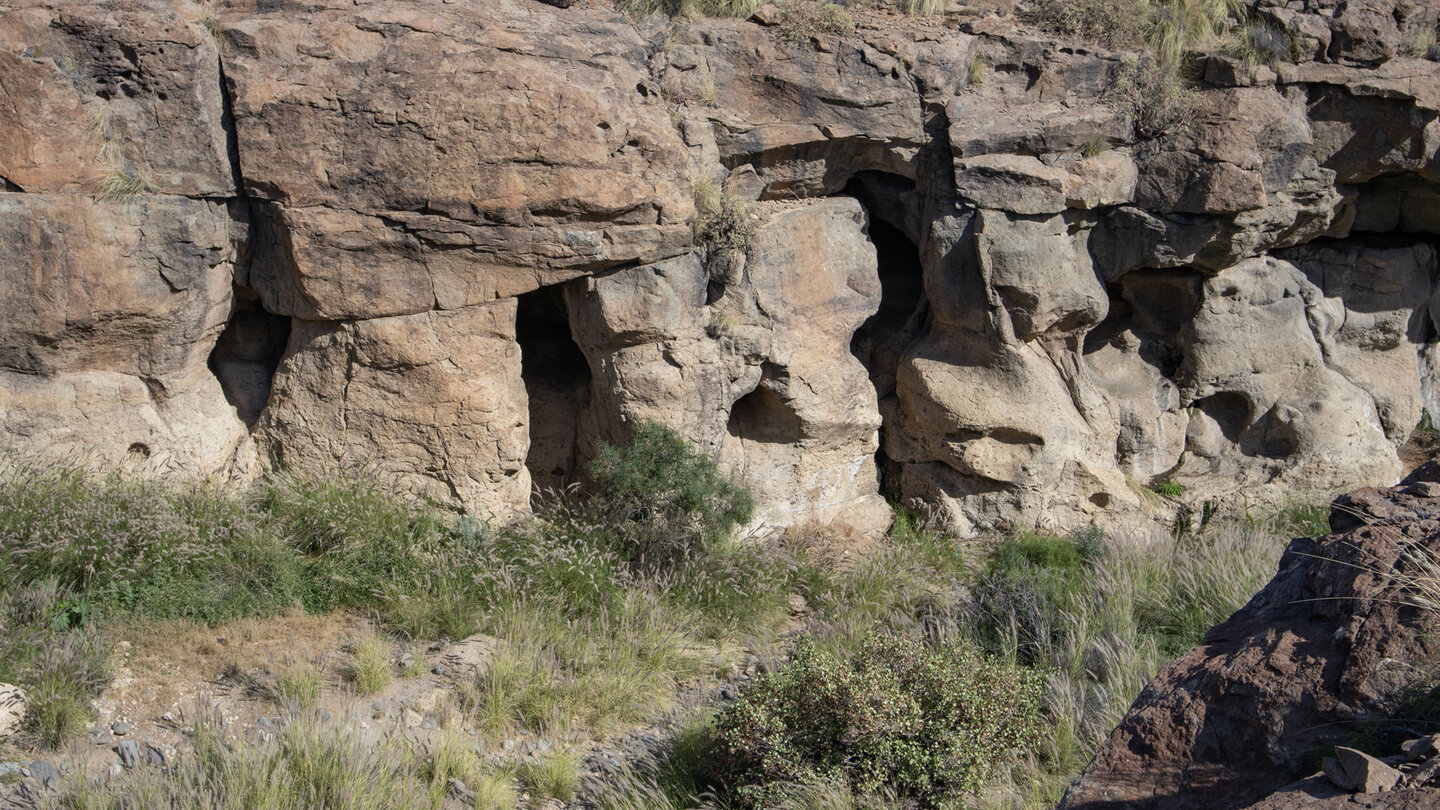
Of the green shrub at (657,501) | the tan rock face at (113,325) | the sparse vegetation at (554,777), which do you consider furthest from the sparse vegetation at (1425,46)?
the tan rock face at (113,325)

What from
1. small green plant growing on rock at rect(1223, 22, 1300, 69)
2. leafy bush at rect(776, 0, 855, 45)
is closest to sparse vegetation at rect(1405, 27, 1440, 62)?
small green plant growing on rock at rect(1223, 22, 1300, 69)

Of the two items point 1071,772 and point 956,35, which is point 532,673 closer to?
point 1071,772

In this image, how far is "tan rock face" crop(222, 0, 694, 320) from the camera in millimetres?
6438

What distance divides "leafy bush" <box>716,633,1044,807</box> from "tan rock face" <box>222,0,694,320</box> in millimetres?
3030

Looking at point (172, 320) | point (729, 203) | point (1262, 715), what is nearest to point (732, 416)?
point (729, 203)

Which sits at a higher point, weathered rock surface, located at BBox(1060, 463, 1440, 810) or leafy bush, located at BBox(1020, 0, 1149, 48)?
leafy bush, located at BBox(1020, 0, 1149, 48)

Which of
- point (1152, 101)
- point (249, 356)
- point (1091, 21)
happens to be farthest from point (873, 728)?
point (1091, 21)

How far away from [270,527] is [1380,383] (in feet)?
30.0

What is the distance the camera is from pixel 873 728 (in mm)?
4820

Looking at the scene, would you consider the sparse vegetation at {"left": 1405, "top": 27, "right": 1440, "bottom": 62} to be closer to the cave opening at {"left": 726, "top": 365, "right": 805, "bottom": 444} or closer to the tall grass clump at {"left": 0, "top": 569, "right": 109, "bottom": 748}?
the cave opening at {"left": 726, "top": 365, "right": 805, "bottom": 444}

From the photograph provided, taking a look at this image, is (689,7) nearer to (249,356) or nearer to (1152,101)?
(1152,101)

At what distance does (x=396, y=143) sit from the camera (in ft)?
21.2

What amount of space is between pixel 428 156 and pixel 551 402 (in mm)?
2029

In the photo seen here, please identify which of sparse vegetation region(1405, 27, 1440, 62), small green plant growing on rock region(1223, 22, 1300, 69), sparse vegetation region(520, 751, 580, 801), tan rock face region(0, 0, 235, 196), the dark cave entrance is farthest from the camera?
sparse vegetation region(1405, 27, 1440, 62)
